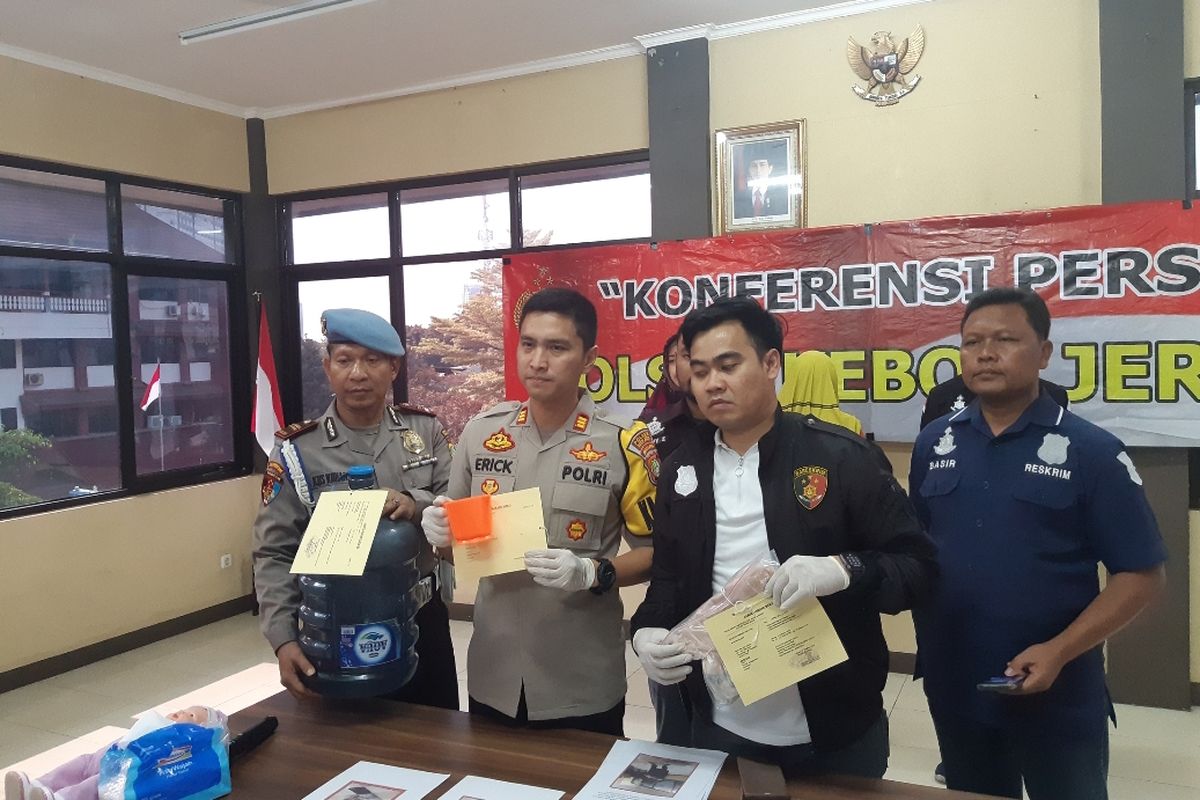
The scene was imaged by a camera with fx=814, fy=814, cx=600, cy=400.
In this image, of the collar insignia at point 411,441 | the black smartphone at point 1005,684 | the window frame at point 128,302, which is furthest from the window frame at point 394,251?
the black smartphone at point 1005,684

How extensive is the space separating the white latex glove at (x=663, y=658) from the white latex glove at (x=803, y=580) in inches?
7.1

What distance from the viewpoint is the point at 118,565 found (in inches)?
168

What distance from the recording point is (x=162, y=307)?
465cm

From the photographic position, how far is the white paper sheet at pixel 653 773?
3.96ft

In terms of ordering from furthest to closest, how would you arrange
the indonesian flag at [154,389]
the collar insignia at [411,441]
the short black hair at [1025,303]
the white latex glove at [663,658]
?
the indonesian flag at [154,389] → the collar insignia at [411,441] → the short black hair at [1025,303] → the white latex glove at [663,658]

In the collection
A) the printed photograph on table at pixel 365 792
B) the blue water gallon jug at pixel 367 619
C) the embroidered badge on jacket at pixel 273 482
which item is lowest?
the printed photograph on table at pixel 365 792

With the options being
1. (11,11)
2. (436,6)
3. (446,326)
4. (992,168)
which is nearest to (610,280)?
(446,326)

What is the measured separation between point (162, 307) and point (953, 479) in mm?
4434

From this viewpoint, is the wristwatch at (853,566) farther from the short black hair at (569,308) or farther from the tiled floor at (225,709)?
the tiled floor at (225,709)

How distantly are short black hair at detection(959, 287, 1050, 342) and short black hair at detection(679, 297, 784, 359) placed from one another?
2.09 ft

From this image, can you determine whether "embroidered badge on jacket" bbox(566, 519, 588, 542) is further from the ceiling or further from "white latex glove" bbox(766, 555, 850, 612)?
the ceiling

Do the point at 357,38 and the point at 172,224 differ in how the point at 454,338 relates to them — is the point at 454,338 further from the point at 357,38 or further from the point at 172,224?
the point at 172,224

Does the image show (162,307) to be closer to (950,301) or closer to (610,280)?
(610,280)

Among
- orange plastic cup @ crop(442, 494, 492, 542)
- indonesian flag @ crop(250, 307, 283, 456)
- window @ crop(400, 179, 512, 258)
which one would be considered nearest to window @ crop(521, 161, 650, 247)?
window @ crop(400, 179, 512, 258)
